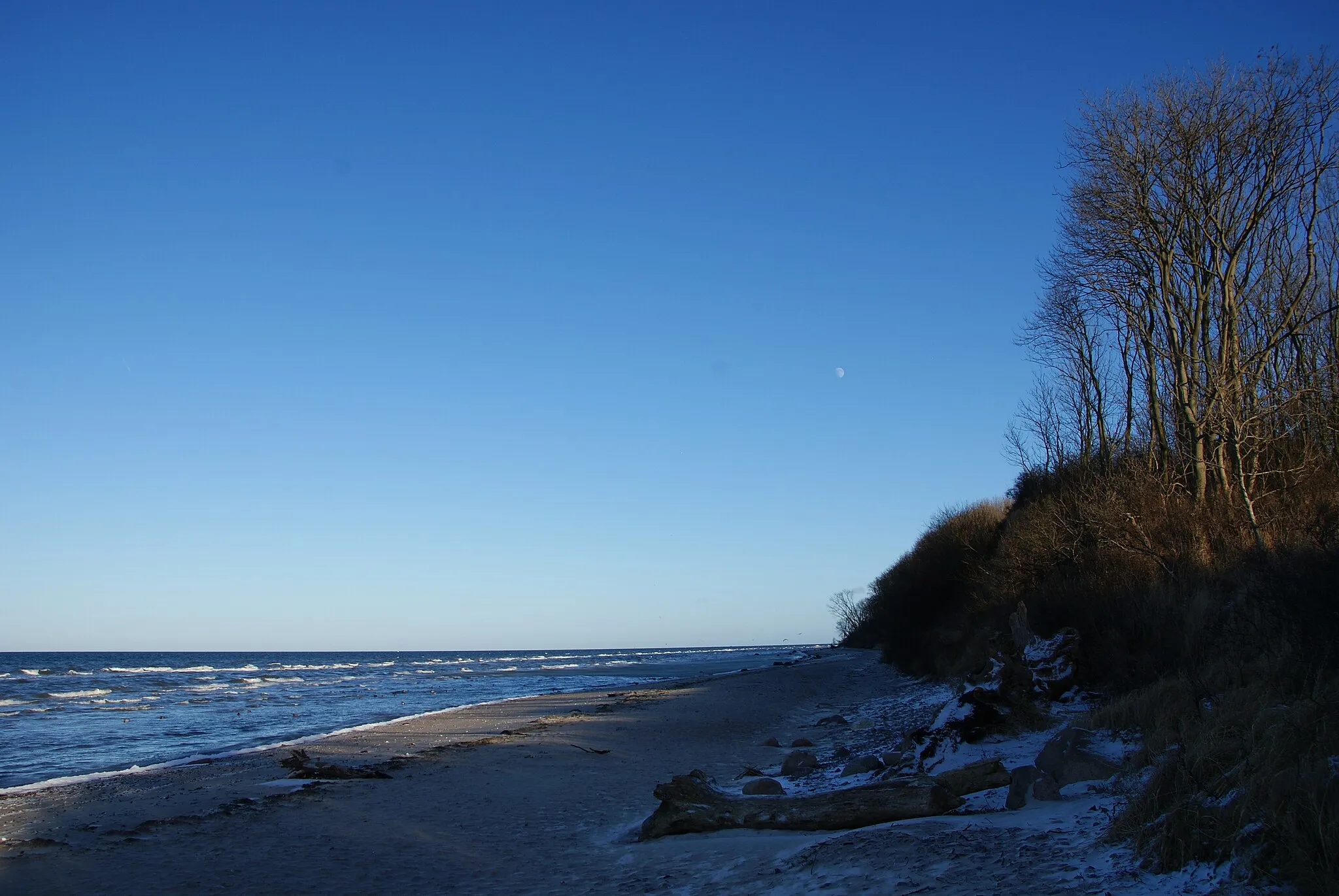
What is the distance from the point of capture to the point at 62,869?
26.6ft

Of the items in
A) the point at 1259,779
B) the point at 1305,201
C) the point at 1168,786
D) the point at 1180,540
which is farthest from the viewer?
the point at 1305,201

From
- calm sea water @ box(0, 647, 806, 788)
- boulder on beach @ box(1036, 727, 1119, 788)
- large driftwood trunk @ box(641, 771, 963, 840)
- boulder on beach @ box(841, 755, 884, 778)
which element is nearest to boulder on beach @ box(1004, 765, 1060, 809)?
boulder on beach @ box(1036, 727, 1119, 788)

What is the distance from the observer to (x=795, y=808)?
812 centimetres

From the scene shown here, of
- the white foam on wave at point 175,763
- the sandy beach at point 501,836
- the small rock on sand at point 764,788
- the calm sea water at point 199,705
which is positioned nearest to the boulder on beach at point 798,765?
the sandy beach at point 501,836

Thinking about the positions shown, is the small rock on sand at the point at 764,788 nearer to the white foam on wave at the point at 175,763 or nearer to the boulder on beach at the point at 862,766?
the boulder on beach at the point at 862,766

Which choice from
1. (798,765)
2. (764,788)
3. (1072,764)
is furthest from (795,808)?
(798,765)

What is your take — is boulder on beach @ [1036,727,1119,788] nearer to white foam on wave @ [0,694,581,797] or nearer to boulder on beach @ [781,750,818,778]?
boulder on beach @ [781,750,818,778]

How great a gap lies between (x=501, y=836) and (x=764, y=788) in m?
3.08

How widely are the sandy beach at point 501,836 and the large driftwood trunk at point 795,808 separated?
185 mm

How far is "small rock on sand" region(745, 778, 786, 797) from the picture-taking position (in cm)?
992

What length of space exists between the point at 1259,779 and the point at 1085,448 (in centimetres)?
2455

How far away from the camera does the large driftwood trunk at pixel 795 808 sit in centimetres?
757

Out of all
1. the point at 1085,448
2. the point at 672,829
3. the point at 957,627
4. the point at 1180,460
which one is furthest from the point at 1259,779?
the point at 1085,448

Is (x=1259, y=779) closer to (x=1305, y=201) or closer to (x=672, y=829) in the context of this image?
(x=672, y=829)
